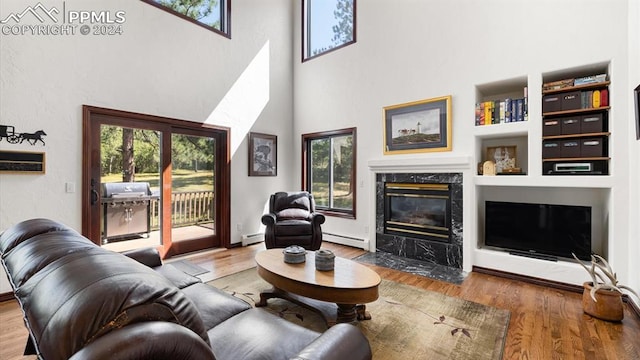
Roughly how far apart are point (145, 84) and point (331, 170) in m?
3.18

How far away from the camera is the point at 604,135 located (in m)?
2.93

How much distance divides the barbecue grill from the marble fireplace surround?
3.28m

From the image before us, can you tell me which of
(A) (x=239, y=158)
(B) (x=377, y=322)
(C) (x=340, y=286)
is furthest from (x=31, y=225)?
(A) (x=239, y=158)

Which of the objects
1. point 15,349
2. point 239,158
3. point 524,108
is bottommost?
point 15,349

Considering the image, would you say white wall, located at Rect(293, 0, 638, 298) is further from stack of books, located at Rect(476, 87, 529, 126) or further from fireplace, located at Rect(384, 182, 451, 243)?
fireplace, located at Rect(384, 182, 451, 243)

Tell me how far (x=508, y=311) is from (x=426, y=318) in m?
0.79

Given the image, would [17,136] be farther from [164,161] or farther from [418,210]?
[418,210]

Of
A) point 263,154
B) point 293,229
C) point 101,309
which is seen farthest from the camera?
point 263,154

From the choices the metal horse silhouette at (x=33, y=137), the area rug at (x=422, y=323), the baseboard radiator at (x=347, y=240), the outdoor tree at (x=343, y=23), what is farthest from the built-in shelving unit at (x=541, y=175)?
the metal horse silhouette at (x=33, y=137)

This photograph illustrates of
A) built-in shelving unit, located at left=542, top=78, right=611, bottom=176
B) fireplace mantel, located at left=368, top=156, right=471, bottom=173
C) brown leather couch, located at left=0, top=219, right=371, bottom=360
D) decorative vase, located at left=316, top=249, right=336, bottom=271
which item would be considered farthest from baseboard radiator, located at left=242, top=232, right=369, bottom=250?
brown leather couch, located at left=0, top=219, right=371, bottom=360

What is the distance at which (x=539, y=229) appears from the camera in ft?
10.9

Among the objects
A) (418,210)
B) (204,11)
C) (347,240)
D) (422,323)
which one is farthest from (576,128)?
(204,11)

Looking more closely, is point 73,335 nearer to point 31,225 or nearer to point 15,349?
point 31,225

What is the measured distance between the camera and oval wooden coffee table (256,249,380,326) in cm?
207
